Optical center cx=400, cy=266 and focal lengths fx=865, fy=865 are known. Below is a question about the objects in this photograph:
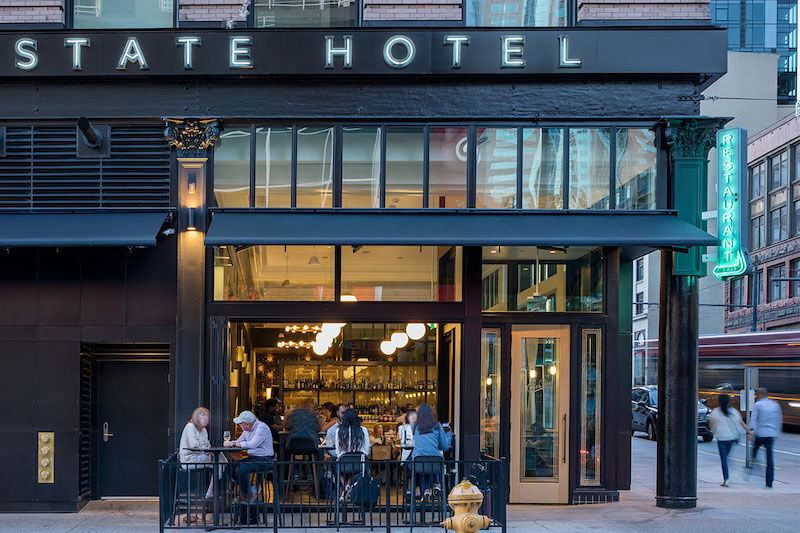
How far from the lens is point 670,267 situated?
13219 mm

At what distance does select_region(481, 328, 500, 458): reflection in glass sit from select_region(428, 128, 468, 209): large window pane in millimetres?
2377

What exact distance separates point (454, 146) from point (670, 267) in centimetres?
378

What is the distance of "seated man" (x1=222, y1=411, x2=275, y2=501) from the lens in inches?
465

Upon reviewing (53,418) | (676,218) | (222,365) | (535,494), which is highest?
(676,218)

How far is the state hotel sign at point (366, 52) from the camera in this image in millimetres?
13008

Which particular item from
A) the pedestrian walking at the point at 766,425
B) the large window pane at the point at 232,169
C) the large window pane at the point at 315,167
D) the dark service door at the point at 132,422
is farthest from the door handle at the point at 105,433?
the pedestrian walking at the point at 766,425

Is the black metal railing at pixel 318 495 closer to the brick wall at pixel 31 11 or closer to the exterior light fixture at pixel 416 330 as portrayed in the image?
the exterior light fixture at pixel 416 330

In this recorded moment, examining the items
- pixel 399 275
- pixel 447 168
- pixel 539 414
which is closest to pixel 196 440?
pixel 399 275

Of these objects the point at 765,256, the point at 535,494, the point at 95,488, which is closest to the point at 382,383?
the point at 535,494

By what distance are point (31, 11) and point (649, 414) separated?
21.1 metres

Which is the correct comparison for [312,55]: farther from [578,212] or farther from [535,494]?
[535,494]

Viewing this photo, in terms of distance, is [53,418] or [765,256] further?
[765,256]

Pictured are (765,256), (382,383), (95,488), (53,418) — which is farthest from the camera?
(765,256)

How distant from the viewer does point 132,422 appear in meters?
14.0
